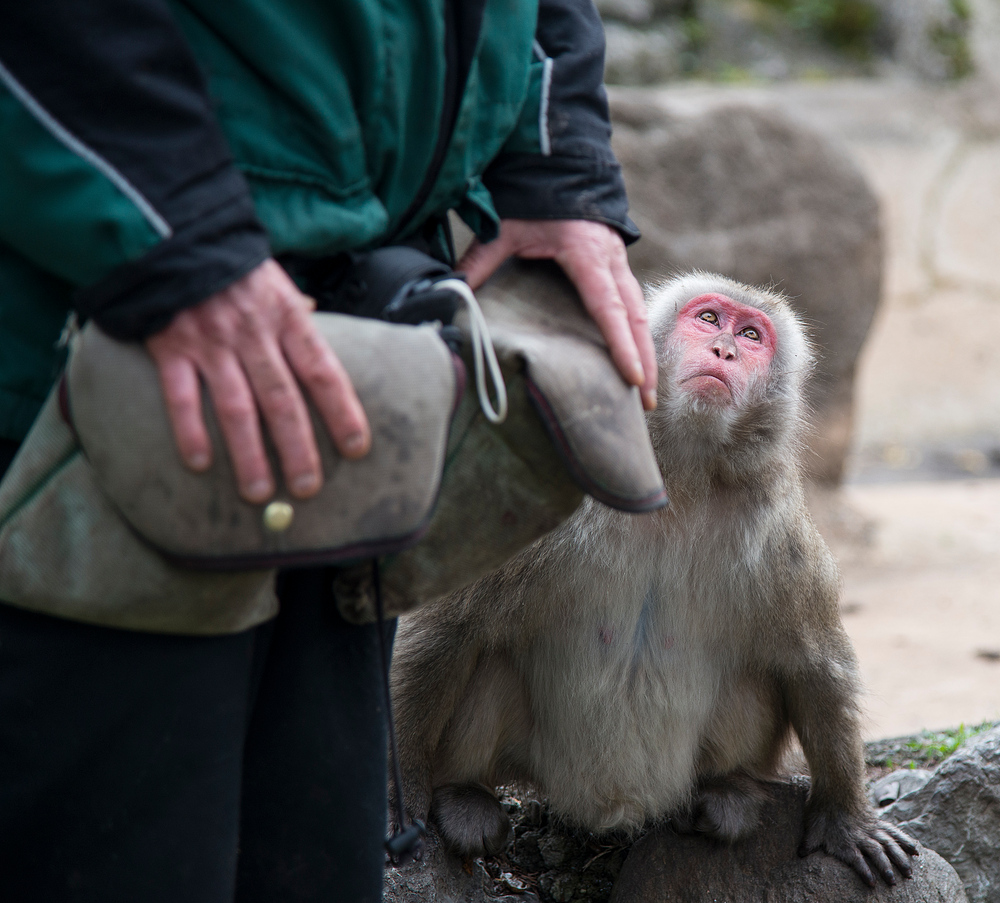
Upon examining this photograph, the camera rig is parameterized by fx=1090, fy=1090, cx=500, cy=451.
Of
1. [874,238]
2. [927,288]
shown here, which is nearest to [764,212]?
[874,238]

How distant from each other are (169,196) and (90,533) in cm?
34

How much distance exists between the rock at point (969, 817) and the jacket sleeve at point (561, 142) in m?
Result: 1.69

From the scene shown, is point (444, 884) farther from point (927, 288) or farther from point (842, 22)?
point (842, 22)

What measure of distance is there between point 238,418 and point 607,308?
20.9 inches

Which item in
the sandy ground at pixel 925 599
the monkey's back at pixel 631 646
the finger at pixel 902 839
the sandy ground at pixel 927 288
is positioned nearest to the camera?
the monkey's back at pixel 631 646

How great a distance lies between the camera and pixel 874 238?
20.5 feet

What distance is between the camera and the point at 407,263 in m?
1.25

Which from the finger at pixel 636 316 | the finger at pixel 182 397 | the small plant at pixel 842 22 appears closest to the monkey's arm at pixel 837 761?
the finger at pixel 636 316

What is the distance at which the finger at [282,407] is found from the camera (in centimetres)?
101

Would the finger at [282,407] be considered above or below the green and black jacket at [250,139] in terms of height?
below

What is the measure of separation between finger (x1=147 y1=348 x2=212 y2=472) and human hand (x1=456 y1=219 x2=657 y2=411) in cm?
49

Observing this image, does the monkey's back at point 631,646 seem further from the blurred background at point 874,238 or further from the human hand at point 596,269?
the human hand at point 596,269

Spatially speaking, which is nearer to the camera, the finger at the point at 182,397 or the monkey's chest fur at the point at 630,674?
the finger at the point at 182,397

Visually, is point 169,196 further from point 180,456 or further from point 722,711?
point 722,711
